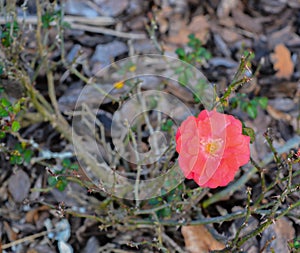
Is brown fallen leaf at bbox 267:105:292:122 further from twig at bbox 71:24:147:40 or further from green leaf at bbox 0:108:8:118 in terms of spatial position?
green leaf at bbox 0:108:8:118

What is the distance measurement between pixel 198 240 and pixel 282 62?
50.5 inches

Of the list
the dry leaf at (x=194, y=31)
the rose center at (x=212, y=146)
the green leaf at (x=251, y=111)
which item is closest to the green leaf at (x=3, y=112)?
the rose center at (x=212, y=146)

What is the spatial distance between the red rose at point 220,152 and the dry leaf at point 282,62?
1405 millimetres

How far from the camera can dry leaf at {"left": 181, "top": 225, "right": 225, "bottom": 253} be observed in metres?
2.21

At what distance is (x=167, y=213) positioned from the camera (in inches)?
82.7

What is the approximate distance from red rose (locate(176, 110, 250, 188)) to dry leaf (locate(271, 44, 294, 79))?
4.61 ft

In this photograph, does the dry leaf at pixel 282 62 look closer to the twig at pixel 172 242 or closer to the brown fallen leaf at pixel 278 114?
the brown fallen leaf at pixel 278 114

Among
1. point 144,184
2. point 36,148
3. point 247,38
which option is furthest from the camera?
point 247,38

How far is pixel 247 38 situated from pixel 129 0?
79cm

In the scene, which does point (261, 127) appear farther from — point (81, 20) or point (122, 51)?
point (81, 20)

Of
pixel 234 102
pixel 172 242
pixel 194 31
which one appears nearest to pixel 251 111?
pixel 234 102

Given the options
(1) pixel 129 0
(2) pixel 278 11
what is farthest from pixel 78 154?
(2) pixel 278 11

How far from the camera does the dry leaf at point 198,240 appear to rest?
2.21m

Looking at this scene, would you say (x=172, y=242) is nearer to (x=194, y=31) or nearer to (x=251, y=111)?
(x=251, y=111)
